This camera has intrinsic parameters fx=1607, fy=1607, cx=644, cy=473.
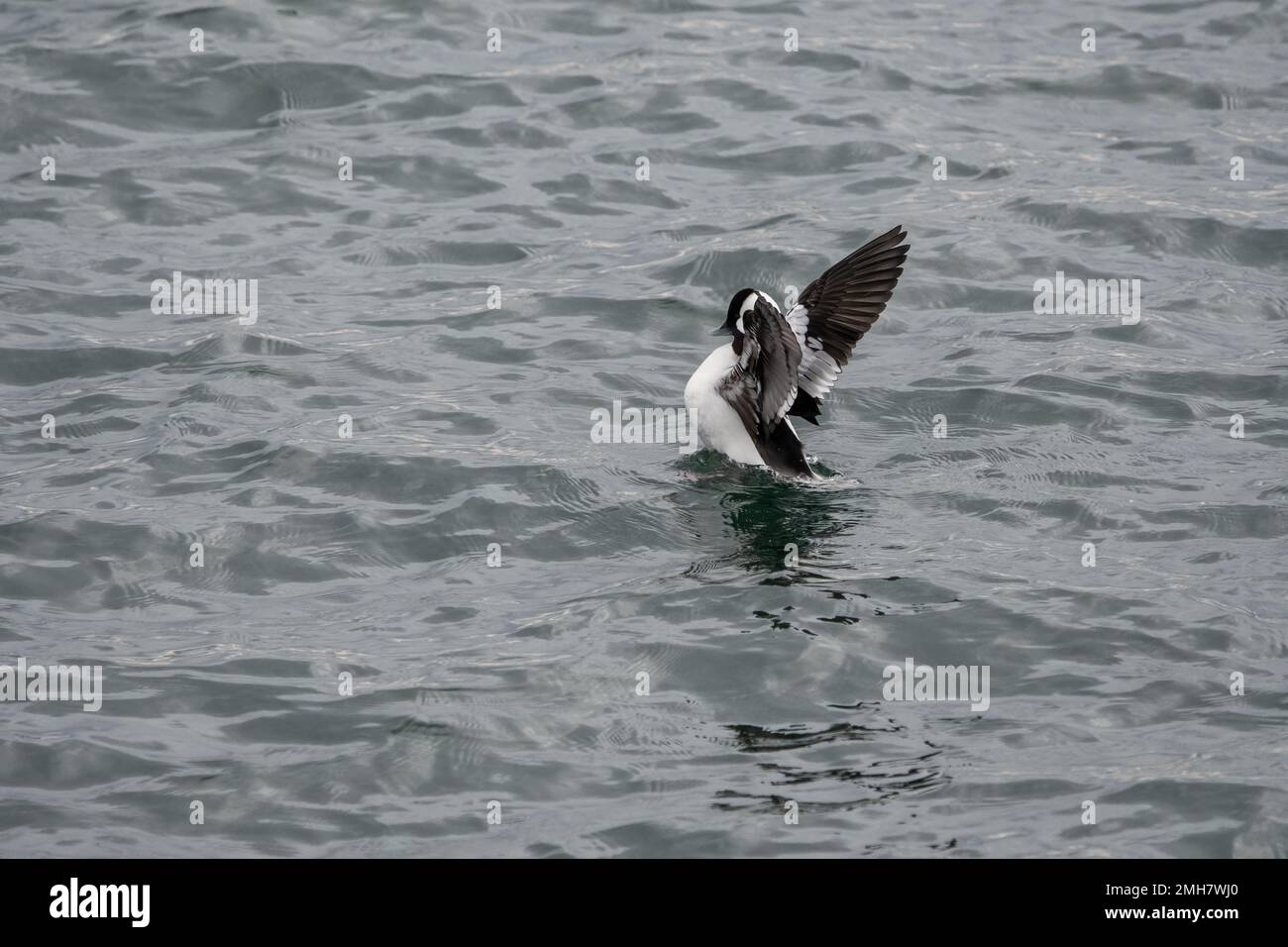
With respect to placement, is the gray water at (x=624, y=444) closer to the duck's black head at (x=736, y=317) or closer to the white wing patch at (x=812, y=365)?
the white wing patch at (x=812, y=365)

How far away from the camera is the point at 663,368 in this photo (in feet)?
38.7

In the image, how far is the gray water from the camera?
7.20m

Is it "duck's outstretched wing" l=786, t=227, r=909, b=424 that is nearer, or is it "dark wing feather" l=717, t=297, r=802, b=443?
"dark wing feather" l=717, t=297, r=802, b=443

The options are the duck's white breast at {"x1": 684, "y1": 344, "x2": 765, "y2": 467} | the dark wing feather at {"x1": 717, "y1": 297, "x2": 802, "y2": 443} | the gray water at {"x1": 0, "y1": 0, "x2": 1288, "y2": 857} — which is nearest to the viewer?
A: the gray water at {"x1": 0, "y1": 0, "x2": 1288, "y2": 857}

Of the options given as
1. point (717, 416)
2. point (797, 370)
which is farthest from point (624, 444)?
point (797, 370)

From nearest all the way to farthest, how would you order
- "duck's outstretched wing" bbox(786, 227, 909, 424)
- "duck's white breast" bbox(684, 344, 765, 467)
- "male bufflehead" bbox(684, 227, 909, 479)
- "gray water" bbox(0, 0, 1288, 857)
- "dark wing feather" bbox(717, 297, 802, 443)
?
"gray water" bbox(0, 0, 1288, 857) < "dark wing feather" bbox(717, 297, 802, 443) < "male bufflehead" bbox(684, 227, 909, 479) < "duck's white breast" bbox(684, 344, 765, 467) < "duck's outstretched wing" bbox(786, 227, 909, 424)

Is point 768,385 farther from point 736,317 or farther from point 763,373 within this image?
point 736,317

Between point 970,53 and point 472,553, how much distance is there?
982 cm

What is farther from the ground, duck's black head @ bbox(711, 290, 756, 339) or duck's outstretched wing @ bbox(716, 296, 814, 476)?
duck's black head @ bbox(711, 290, 756, 339)

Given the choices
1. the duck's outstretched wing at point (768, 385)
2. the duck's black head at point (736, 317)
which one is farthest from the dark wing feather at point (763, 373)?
the duck's black head at point (736, 317)

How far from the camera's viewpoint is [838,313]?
10.7 meters

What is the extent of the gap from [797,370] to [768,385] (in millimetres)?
202

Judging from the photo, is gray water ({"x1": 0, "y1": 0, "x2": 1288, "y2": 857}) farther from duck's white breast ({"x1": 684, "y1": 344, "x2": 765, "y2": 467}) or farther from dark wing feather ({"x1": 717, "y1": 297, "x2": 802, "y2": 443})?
dark wing feather ({"x1": 717, "y1": 297, "x2": 802, "y2": 443})

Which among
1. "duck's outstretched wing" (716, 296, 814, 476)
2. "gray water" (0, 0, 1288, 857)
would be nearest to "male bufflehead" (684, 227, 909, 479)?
"duck's outstretched wing" (716, 296, 814, 476)
